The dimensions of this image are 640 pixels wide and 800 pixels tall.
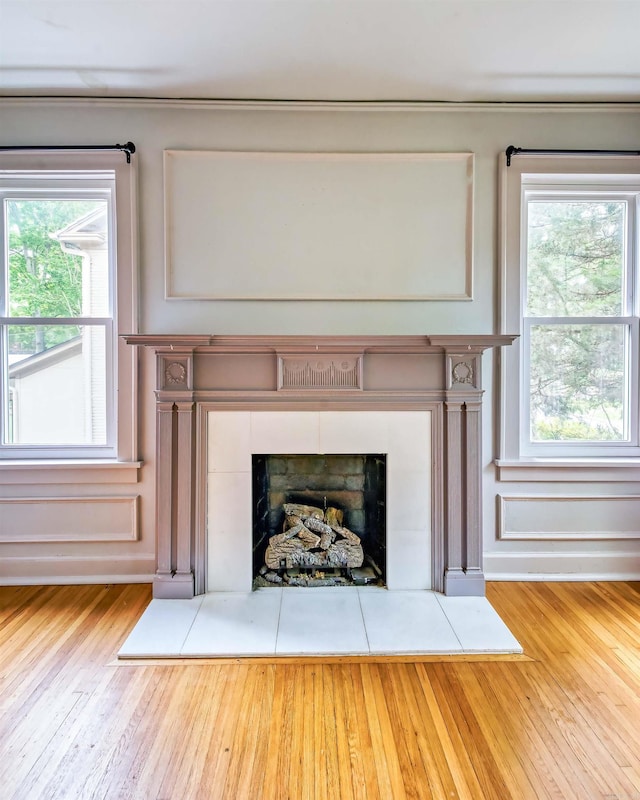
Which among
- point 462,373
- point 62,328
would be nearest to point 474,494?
point 462,373

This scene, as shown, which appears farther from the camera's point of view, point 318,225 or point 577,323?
point 577,323

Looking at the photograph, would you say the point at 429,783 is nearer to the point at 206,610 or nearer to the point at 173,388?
the point at 206,610

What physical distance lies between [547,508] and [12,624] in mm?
2916

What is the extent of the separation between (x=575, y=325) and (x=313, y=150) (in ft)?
6.07

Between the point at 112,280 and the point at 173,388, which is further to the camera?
the point at 112,280

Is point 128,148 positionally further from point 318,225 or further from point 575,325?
point 575,325

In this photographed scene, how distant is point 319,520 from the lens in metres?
2.49

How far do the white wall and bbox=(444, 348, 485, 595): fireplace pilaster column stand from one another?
24cm

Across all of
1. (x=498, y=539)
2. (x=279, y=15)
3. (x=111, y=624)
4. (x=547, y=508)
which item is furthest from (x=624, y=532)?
(x=279, y=15)

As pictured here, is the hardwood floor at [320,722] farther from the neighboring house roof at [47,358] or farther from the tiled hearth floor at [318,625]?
the neighboring house roof at [47,358]

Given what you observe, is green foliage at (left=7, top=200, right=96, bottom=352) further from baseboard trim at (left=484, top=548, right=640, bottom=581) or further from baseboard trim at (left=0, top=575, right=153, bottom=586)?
baseboard trim at (left=484, top=548, right=640, bottom=581)

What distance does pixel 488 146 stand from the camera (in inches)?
97.0

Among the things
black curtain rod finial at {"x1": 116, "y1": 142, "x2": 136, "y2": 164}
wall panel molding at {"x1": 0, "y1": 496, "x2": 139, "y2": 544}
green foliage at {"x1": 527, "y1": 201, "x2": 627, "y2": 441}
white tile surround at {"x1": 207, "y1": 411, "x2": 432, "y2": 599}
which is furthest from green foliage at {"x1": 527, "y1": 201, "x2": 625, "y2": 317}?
wall panel molding at {"x1": 0, "y1": 496, "x2": 139, "y2": 544}

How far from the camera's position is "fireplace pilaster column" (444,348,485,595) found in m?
2.33
